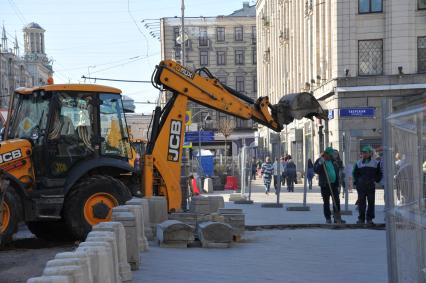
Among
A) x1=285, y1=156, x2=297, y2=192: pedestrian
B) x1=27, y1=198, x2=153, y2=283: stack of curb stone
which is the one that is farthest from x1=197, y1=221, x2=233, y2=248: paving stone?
x1=285, y1=156, x2=297, y2=192: pedestrian

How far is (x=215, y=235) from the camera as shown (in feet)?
38.4

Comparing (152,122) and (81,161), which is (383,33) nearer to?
(152,122)

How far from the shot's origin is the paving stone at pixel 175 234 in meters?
11.5

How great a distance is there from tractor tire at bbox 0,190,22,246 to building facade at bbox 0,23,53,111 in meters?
32.1

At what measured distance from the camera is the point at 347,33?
3388 centimetres

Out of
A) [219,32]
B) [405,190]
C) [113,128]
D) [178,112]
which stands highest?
[219,32]

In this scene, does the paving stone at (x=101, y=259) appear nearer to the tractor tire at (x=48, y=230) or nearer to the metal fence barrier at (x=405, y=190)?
the metal fence barrier at (x=405, y=190)

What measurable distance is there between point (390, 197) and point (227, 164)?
33.4 m

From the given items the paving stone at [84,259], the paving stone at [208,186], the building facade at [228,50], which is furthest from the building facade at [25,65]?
the paving stone at [84,259]

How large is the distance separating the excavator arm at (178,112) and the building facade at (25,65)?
30471 millimetres

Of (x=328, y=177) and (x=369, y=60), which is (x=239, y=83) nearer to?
(x=369, y=60)

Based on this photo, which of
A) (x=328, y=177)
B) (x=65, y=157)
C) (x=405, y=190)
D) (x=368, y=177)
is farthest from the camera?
(x=328, y=177)

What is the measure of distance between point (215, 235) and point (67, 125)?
10.7ft

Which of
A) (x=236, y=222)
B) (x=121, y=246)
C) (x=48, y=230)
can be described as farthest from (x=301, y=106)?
(x=121, y=246)
